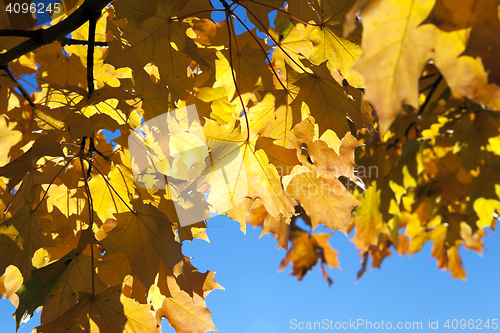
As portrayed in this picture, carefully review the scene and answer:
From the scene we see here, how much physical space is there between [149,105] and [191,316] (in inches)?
29.1

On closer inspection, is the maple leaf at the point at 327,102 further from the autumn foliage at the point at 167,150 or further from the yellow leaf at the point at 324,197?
the yellow leaf at the point at 324,197

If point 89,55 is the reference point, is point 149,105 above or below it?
below

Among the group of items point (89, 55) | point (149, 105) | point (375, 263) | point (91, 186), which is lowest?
point (91, 186)

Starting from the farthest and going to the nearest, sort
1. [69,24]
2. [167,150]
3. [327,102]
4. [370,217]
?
[370,217] < [167,150] < [327,102] < [69,24]

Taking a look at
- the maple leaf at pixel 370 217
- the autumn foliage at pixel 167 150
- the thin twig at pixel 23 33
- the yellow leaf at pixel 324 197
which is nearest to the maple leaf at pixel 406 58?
the autumn foliage at pixel 167 150

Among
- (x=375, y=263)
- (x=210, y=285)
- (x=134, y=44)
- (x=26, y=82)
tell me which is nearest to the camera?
(x=134, y=44)

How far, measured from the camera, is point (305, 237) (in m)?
4.13

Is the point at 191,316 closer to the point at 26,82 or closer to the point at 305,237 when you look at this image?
the point at 26,82

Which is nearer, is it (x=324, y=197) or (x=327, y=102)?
(x=327, y=102)

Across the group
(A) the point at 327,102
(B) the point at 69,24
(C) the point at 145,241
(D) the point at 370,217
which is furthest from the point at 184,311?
(D) the point at 370,217

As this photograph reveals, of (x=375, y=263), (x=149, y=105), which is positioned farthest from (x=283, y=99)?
(x=375, y=263)

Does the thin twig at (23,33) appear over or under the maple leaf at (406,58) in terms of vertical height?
over

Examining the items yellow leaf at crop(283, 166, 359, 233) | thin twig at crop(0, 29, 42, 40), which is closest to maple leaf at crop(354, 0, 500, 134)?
yellow leaf at crop(283, 166, 359, 233)

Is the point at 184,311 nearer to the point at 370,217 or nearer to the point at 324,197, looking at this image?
the point at 324,197
